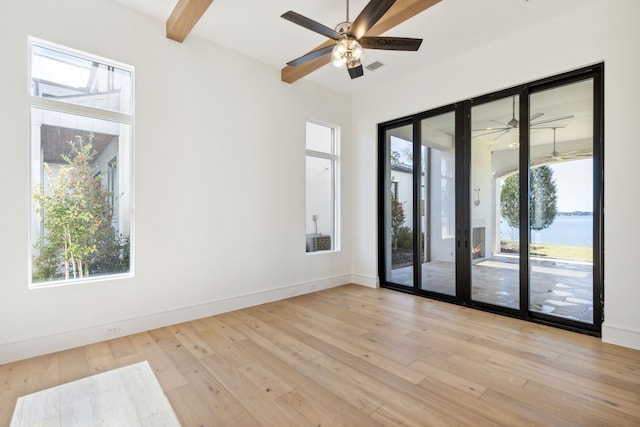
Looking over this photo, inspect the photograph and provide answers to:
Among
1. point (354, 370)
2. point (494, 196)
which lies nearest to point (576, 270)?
point (494, 196)

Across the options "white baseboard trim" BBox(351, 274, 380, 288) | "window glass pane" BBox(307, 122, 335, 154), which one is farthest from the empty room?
"white baseboard trim" BBox(351, 274, 380, 288)

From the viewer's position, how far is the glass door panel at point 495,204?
3840 millimetres

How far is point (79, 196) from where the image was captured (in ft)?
10.1

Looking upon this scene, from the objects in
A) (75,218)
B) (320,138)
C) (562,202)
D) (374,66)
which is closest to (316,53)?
(374,66)

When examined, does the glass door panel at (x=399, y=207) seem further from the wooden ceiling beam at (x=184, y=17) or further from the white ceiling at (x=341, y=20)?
the wooden ceiling beam at (x=184, y=17)

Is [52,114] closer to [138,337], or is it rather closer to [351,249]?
[138,337]

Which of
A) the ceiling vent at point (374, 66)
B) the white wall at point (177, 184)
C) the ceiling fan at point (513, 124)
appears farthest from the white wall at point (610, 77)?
the white wall at point (177, 184)

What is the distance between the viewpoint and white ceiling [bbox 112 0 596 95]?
3168 mm

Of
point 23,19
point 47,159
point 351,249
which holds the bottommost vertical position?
point 351,249

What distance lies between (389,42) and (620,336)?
11.8 ft

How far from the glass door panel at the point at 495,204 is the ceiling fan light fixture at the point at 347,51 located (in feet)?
7.57

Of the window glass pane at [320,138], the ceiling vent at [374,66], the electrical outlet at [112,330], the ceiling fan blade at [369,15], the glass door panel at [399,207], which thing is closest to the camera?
the ceiling fan blade at [369,15]

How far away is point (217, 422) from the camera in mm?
1903

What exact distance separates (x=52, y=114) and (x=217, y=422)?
10.3 feet
